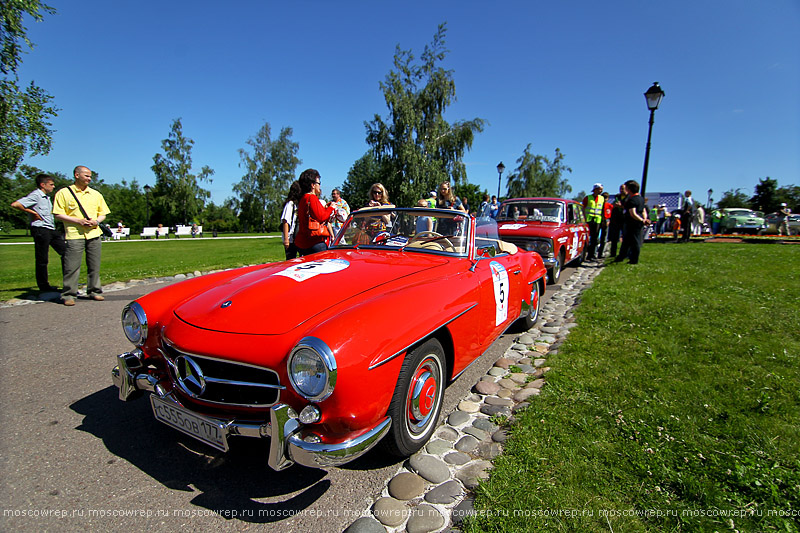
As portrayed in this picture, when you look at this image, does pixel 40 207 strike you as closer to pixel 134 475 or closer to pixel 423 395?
pixel 134 475

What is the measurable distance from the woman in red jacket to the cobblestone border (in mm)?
2914

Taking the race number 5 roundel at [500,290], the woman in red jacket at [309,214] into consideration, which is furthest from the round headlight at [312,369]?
the woman in red jacket at [309,214]

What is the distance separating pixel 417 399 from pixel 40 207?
706cm

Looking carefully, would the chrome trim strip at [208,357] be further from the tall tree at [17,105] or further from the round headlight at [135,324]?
the tall tree at [17,105]

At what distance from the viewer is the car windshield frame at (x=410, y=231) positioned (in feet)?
11.1

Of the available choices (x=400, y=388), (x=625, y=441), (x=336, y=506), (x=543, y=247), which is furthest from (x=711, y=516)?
(x=543, y=247)

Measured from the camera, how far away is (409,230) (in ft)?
12.1

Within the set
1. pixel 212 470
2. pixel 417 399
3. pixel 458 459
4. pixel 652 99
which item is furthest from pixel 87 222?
pixel 652 99

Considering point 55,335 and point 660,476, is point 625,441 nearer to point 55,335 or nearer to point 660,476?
point 660,476

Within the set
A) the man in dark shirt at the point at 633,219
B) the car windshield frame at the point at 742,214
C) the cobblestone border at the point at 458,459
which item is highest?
the car windshield frame at the point at 742,214

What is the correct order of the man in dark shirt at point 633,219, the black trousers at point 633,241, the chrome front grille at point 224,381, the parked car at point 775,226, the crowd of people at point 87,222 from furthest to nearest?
the parked car at point 775,226 < the black trousers at point 633,241 < the man in dark shirt at point 633,219 < the crowd of people at point 87,222 < the chrome front grille at point 224,381

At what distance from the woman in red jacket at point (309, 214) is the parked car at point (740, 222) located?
90.8 ft

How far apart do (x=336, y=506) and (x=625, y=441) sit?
172 centimetres

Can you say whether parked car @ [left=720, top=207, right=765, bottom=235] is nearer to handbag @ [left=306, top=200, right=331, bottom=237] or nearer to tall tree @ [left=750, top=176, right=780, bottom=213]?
handbag @ [left=306, top=200, right=331, bottom=237]
